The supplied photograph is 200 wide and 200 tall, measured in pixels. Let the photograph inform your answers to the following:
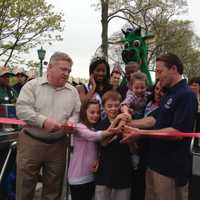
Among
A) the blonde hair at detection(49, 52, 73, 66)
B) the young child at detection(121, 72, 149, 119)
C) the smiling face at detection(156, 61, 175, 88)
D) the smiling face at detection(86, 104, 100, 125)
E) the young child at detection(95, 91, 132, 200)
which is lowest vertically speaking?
the young child at detection(95, 91, 132, 200)

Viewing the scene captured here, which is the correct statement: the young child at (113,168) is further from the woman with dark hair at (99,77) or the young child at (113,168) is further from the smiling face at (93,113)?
the woman with dark hair at (99,77)

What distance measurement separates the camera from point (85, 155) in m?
3.67

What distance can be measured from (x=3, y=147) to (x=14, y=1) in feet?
57.5

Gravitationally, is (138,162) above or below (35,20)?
below

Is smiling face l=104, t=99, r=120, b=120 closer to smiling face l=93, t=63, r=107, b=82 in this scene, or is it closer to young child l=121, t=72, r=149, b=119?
young child l=121, t=72, r=149, b=119

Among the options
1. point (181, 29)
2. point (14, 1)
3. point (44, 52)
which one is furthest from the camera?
point (181, 29)

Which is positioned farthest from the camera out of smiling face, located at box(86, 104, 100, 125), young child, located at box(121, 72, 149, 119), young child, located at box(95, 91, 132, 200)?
→ young child, located at box(121, 72, 149, 119)

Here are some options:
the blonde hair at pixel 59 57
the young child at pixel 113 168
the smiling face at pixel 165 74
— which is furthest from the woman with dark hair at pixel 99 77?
the smiling face at pixel 165 74

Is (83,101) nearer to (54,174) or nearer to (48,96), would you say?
(48,96)

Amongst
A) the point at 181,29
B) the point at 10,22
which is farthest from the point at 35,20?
the point at 181,29

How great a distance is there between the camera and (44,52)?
18.0 m

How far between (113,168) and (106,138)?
27 centimetres

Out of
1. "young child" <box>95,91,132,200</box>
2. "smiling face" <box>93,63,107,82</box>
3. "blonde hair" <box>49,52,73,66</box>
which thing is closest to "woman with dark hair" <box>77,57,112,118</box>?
"smiling face" <box>93,63,107,82</box>

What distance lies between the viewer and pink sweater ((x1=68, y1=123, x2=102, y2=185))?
364 centimetres
